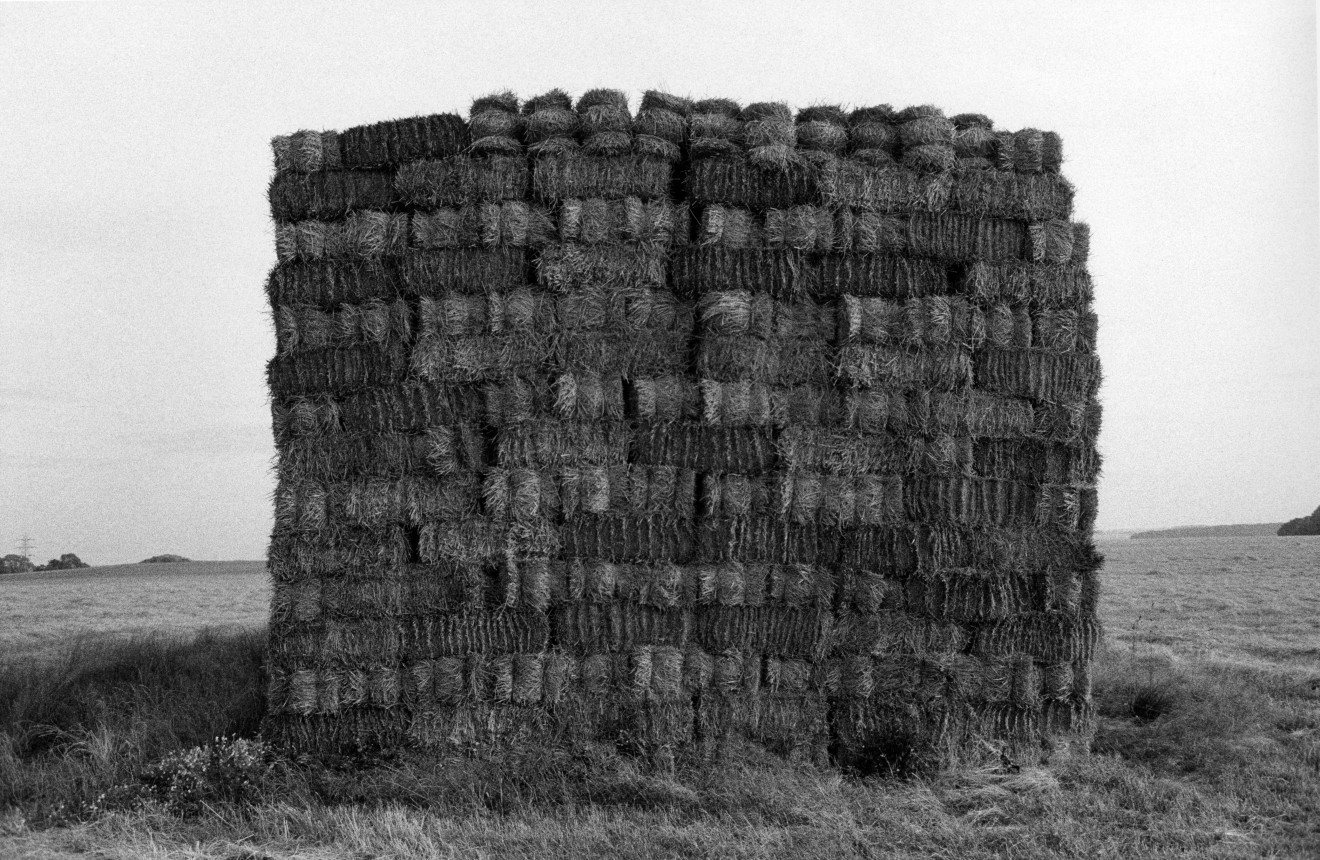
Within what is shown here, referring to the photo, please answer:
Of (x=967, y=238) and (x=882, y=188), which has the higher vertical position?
(x=882, y=188)

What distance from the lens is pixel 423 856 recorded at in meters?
5.65

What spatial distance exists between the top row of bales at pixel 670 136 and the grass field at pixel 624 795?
15.4ft

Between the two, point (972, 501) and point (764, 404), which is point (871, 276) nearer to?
point (764, 404)

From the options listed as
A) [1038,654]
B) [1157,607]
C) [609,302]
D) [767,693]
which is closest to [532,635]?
[767,693]

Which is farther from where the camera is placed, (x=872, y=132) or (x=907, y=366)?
(x=872, y=132)

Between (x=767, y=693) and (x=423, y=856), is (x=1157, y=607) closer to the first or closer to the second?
(x=767, y=693)

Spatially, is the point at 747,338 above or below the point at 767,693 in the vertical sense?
above

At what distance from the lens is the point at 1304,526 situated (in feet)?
209

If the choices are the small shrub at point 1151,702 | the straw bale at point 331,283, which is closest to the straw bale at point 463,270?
the straw bale at point 331,283

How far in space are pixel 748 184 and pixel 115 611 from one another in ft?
64.9

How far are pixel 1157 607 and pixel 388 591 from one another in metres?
18.1

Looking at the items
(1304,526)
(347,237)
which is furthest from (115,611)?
(1304,526)

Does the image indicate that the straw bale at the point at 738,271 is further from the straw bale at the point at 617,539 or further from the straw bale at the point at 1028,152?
the straw bale at the point at 1028,152

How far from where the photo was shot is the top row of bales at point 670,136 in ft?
25.4
